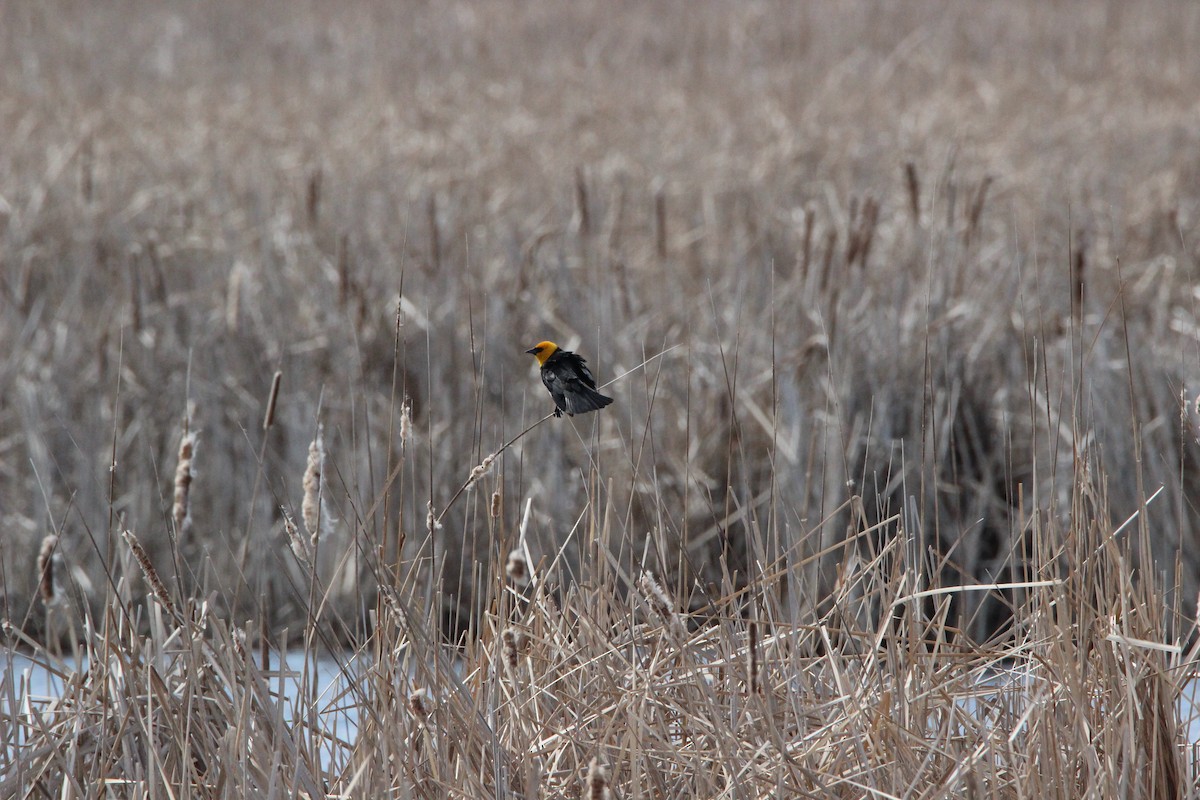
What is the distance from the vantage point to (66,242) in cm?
382

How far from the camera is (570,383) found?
3.66ft

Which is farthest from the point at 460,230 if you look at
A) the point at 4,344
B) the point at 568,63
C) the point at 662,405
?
the point at 568,63

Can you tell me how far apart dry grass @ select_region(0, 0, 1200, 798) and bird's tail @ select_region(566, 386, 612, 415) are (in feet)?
0.21

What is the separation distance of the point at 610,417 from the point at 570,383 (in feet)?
6.53

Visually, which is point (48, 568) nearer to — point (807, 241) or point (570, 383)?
point (570, 383)

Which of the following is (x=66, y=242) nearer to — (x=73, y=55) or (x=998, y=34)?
(x=73, y=55)

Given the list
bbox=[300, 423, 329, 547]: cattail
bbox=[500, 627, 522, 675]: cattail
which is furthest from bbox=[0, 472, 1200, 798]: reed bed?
bbox=[300, 423, 329, 547]: cattail

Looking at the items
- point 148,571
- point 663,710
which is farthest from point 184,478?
point 663,710

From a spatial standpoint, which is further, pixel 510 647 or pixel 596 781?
pixel 510 647

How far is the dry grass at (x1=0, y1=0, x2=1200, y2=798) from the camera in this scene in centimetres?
140

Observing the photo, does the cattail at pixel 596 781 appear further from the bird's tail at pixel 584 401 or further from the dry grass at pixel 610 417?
the bird's tail at pixel 584 401

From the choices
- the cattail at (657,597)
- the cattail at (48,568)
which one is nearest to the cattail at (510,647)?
the cattail at (657,597)

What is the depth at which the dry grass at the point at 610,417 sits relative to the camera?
1.40 m

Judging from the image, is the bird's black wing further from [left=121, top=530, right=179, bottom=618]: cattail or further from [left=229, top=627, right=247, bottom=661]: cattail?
[left=229, top=627, right=247, bottom=661]: cattail
